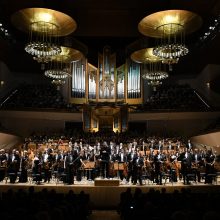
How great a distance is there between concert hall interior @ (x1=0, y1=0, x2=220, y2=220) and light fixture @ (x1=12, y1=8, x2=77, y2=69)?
0.11 feet

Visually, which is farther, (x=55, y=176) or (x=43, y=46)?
(x=55, y=176)

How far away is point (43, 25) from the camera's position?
33.4 ft

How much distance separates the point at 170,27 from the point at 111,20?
13.8ft

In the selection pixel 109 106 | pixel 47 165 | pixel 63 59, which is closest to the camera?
pixel 47 165

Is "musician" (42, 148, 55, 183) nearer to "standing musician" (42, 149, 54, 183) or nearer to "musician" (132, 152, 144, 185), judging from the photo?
"standing musician" (42, 149, 54, 183)

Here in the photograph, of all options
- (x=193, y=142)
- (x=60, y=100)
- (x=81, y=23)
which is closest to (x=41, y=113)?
(x=60, y=100)

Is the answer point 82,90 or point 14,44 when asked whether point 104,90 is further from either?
point 14,44

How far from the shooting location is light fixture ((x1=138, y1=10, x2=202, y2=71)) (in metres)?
9.40

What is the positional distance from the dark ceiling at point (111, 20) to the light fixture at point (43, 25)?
1.93 meters

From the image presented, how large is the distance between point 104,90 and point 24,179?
903 centimetres

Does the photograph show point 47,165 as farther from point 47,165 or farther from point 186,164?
point 186,164

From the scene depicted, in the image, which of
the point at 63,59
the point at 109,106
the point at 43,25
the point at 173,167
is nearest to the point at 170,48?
the point at 173,167

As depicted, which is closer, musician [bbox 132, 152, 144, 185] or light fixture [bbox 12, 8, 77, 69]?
musician [bbox 132, 152, 144, 185]

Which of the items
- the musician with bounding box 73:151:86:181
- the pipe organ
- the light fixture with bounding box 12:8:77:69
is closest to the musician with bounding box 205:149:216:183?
the musician with bounding box 73:151:86:181
